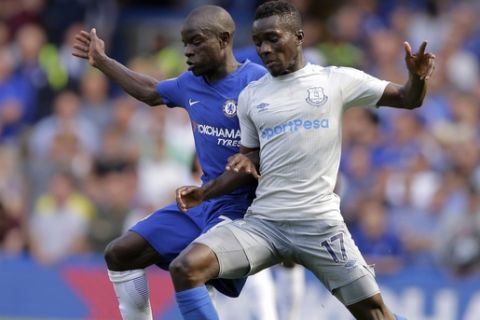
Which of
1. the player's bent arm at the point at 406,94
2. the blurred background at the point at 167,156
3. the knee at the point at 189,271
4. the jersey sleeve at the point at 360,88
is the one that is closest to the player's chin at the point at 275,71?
the jersey sleeve at the point at 360,88

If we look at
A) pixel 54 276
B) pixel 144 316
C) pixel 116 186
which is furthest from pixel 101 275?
pixel 144 316

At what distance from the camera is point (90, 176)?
15328 mm

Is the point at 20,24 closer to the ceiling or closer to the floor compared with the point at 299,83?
closer to the ceiling

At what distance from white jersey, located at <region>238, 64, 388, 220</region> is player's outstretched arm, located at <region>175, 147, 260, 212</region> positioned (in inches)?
4.0

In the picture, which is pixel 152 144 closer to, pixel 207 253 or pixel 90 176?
pixel 90 176

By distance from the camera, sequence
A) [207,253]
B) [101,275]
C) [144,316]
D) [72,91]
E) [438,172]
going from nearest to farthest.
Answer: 1. [207,253]
2. [144,316]
3. [101,275]
4. [438,172]
5. [72,91]

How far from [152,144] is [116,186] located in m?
0.85

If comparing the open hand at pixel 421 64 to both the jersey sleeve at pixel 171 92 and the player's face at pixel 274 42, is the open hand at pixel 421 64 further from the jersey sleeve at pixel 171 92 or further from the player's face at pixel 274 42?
the jersey sleeve at pixel 171 92

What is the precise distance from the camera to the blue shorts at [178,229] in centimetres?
876

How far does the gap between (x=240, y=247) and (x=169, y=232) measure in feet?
2.70

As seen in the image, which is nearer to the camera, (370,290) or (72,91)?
(370,290)

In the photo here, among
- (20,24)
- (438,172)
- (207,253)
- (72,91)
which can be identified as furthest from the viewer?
(20,24)

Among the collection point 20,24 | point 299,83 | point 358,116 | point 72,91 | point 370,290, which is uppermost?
point 20,24

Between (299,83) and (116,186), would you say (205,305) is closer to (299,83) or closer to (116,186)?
(299,83)
